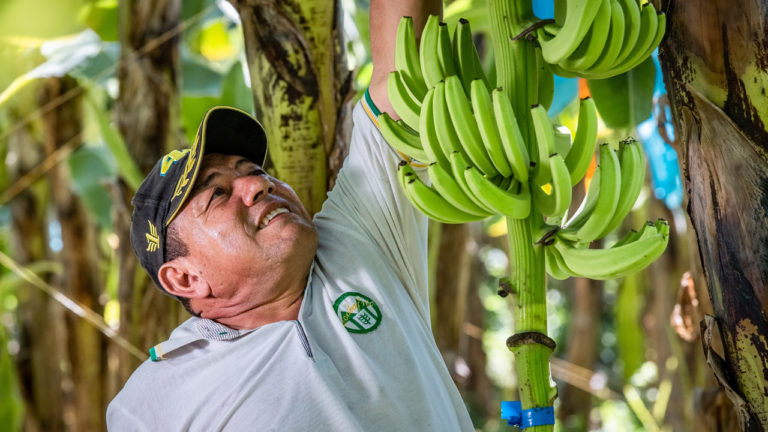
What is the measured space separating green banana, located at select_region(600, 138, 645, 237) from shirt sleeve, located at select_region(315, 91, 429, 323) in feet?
1.24

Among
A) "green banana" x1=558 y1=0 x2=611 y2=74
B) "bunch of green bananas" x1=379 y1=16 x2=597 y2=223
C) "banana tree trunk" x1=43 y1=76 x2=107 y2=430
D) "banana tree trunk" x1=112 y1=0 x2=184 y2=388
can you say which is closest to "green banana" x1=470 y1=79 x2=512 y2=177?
"bunch of green bananas" x1=379 y1=16 x2=597 y2=223

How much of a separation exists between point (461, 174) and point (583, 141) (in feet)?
0.53

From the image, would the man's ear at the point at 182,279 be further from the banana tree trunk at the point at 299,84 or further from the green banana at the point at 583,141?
the green banana at the point at 583,141

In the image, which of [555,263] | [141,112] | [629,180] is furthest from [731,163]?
[141,112]

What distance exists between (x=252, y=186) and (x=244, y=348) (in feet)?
0.78

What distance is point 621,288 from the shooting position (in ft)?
11.3

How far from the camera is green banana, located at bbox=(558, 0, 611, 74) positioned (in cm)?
83

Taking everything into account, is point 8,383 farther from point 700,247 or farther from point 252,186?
point 700,247

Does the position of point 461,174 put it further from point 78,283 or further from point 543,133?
point 78,283

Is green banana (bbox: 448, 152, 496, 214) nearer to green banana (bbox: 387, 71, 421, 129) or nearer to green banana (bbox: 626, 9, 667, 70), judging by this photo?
green banana (bbox: 387, 71, 421, 129)

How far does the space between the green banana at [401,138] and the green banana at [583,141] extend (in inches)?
7.2

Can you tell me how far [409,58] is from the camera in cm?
97

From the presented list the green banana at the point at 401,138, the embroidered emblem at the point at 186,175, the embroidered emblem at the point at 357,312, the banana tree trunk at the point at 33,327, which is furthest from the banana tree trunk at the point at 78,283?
the green banana at the point at 401,138

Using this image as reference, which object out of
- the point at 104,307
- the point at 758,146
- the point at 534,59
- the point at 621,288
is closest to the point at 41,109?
the point at 104,307
